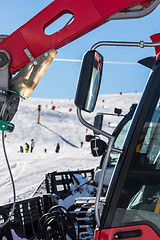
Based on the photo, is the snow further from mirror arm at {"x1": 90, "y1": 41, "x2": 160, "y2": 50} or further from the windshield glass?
mirror arm at {"x1": 90, "y1": 41, "x2": 160, "y2": 50}

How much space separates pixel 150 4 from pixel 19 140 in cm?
4108

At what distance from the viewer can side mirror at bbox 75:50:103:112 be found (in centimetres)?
226

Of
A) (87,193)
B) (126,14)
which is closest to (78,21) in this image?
(126,14)

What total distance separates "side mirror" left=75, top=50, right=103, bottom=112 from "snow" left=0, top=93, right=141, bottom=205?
818cm

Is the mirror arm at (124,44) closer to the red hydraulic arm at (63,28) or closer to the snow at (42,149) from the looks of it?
the red hydraulic arm at (63,28)

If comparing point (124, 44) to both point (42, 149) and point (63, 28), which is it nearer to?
point (63, 28)

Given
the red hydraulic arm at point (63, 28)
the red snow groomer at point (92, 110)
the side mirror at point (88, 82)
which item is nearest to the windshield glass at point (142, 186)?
the red snow groomer at point (92, 110)

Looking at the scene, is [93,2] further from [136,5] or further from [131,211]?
[131,211]

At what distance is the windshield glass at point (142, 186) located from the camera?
241 cm

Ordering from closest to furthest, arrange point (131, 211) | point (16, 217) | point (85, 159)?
point (131, 211) → point (16, 217) → point (85, 159)

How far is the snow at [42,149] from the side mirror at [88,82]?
8183 millimetres

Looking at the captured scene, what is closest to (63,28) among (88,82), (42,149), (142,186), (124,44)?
(124,44)

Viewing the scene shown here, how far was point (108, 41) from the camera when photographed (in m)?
2.52

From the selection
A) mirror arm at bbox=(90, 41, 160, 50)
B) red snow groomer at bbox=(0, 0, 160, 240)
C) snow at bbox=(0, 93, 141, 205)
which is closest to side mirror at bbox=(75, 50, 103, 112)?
red snow groomer at bbox=(0, 0, 160, 240)
